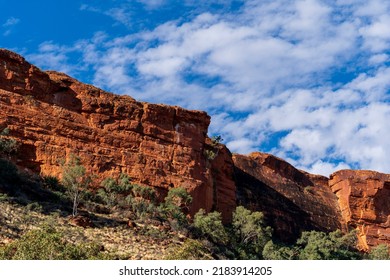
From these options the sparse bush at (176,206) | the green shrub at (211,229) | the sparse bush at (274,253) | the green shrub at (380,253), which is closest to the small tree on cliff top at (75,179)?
the sparse bush at (176,206)

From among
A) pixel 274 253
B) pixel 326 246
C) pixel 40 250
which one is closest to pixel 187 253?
pixel 40 250

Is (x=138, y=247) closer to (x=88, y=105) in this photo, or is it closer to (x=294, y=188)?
(x=88, y=105)

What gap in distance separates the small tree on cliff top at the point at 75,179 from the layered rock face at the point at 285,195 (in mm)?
19358

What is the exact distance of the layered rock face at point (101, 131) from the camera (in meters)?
44.2

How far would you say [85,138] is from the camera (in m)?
46.4

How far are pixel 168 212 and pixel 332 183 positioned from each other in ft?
117

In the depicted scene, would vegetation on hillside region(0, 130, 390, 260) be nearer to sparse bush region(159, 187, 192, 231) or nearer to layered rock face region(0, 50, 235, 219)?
sparse bush region(159, 187, 192, 231)

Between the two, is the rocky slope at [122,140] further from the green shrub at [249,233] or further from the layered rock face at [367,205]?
the layered rock face at [367,205]

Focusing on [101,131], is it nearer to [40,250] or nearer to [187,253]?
[187,253]

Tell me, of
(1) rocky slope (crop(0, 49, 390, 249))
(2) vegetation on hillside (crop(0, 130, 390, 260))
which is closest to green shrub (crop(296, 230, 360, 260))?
(2) vegetation on hillside (crop(0, 130, 390, 260))

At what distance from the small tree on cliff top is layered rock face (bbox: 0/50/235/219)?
1.42 meters

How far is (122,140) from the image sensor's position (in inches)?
1902

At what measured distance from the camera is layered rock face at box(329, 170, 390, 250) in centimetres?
6738
